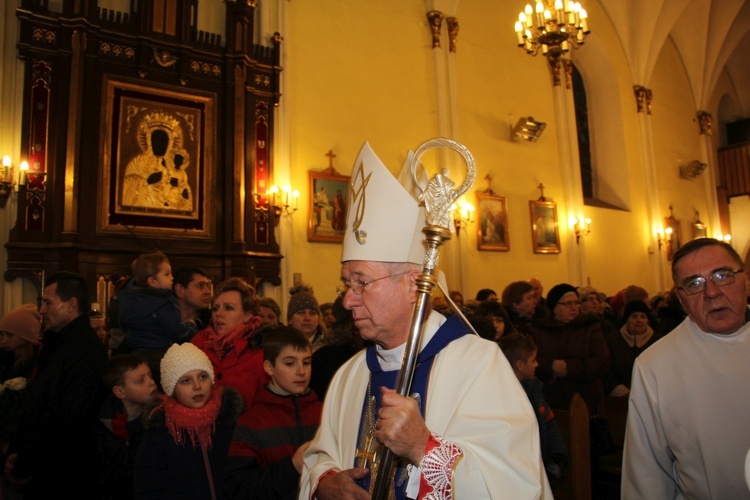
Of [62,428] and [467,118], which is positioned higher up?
[467,118]

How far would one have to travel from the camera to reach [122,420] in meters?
3.43

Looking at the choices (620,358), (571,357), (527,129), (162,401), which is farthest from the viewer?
(527,129)

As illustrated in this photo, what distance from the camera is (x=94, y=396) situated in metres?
3.40

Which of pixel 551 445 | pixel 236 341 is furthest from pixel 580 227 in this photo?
pixel 236 341

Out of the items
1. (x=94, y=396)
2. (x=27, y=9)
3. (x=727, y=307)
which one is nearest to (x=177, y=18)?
(x=27, y=9)

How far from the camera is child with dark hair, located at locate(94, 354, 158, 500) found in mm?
3207

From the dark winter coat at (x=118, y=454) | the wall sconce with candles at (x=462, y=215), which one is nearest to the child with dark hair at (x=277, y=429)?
the dark winter coat at (x=118, y=454)

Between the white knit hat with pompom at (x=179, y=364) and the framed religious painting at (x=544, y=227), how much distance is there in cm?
1113

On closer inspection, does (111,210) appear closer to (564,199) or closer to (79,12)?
(79,12)

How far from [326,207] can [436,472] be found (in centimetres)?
855

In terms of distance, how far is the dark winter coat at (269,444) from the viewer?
263 centimetres

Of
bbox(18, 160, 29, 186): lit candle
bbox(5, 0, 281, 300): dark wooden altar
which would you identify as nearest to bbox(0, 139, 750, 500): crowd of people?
bbox(5, 0, 281, 300): dark wooden altar

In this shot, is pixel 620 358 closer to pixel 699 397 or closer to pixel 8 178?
pixel 699 397

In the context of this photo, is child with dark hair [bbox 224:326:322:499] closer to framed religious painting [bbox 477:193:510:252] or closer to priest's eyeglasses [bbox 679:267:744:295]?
priest's eyeglasses [bbox 679:267:744:295]
